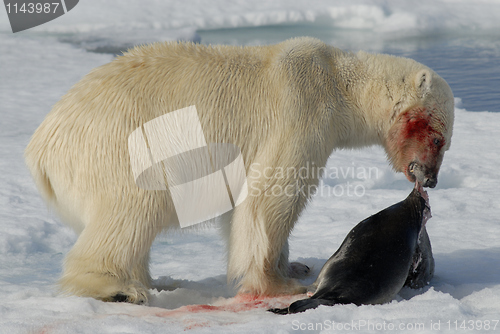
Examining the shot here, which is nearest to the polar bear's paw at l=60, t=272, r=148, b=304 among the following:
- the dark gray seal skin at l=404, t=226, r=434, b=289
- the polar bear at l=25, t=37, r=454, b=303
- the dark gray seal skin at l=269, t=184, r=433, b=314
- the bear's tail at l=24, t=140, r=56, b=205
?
the polar bear at l=25, t=37, r=454, b=303

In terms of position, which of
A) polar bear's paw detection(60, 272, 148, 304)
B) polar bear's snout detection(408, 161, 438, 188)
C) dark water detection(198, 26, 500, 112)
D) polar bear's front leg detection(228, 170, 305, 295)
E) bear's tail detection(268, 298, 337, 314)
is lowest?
bear's tail detection(268, 298, 337, 314)

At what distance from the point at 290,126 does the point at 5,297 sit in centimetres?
176

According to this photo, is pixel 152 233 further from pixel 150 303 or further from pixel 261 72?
pixel 261 72

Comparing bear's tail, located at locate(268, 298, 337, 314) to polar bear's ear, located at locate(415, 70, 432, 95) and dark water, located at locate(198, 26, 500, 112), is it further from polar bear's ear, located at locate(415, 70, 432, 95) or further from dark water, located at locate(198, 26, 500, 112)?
dark water, located at locate(198, 26, 500, 112)

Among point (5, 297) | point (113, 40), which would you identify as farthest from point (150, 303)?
point (113, 40)

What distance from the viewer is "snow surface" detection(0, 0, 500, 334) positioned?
2344mm

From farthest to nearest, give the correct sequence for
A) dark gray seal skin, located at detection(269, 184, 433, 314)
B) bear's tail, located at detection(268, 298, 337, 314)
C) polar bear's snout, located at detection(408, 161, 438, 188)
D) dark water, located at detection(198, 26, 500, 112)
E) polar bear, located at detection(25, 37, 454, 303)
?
dark water, located at detection(198, 26, 500, 112), polar bear's snout, located at detection(408, 161, 438, 188), polar bear, located at detection(25, 37, 454, 303), dark gray seal skin, located at detection(269, 184, 433, 314), bear's tail, located at detection(268, 298, 337, 314)

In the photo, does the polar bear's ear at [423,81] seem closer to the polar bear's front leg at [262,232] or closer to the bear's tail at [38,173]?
the polar bear's front leg at [262,232]

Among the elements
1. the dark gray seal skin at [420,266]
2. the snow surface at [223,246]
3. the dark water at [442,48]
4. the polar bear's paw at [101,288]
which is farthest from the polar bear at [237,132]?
the dark water at [442,48]

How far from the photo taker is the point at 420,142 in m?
3.05

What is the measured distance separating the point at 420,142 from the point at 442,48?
966cm

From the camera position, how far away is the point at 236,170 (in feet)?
9.50

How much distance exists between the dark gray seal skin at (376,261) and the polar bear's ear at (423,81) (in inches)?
21.8

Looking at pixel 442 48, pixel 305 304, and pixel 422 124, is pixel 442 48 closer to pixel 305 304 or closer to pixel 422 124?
pixel 422 124
